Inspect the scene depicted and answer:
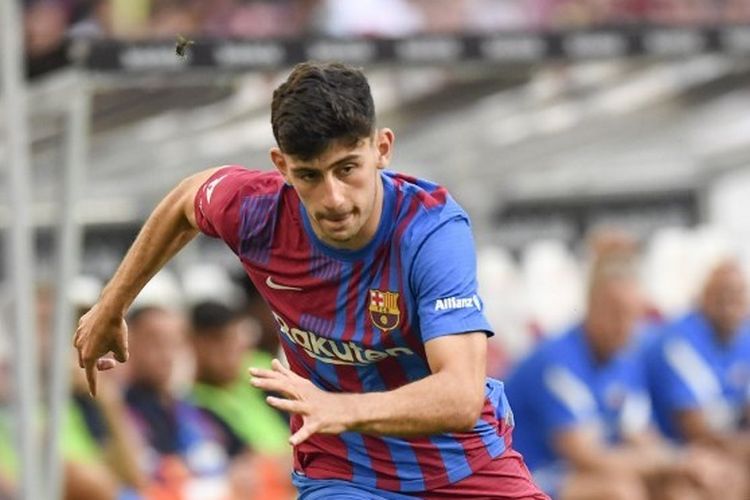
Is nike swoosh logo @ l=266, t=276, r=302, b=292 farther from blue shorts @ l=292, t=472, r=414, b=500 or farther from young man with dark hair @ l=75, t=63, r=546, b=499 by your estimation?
blue shorts @ l=292, t=472, r=414, b=500

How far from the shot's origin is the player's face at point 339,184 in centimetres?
524

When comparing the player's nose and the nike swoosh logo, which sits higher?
the player's nose

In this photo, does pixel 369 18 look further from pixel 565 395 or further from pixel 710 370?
pixel 710 370

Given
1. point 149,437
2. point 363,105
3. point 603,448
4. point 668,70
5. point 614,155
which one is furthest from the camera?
point 614,155

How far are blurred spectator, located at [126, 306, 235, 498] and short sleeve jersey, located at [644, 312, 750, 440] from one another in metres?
2.74

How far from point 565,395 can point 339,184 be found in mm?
5488

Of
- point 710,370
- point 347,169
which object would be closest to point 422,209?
point 347,169

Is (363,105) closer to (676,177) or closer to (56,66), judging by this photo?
(56,66)

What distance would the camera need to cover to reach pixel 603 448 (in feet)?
34.9

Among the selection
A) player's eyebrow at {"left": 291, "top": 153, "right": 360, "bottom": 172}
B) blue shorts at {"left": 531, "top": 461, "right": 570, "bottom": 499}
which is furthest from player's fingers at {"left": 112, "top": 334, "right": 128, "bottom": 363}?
blue shorts at {"left": 531, "top": 461, "right": 570, "bottom": 499}

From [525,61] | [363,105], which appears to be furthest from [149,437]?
[363,105]

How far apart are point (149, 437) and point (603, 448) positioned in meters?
2.38

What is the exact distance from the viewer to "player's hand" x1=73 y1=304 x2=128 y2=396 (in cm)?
580

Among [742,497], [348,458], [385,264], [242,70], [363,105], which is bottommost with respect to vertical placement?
[742,497]
